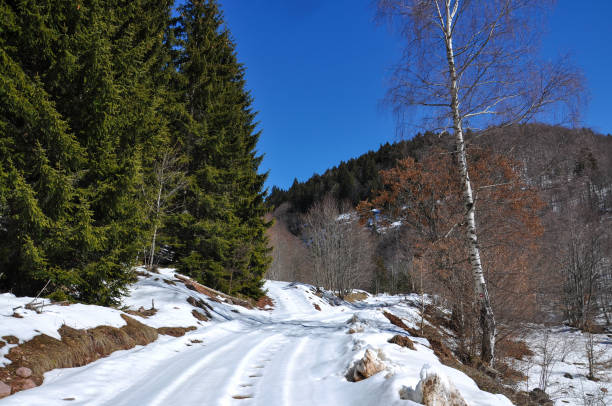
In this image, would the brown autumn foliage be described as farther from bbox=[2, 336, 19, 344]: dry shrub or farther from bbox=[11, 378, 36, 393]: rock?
bbox=[2, 336, 19, 344]: dry shrub

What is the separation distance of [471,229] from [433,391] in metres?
4.78

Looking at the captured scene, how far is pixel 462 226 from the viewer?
39.2 feet

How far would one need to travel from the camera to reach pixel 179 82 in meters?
15.4

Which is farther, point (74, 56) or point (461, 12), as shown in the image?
point (461, 12)

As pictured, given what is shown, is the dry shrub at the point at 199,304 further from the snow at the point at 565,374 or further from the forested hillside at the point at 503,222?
the snow at the point at 565,374

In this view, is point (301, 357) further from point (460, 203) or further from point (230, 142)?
point (230, 142)

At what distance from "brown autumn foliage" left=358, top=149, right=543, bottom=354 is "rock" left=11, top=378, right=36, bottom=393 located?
7.85 metres

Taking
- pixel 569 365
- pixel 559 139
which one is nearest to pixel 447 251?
pixel 559 139

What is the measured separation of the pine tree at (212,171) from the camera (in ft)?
49.9

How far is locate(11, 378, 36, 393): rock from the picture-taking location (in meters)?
3.47

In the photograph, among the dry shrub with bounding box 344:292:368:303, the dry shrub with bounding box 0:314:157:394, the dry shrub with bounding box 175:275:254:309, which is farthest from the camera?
the dry shrub with bounding box 344:292:368:303

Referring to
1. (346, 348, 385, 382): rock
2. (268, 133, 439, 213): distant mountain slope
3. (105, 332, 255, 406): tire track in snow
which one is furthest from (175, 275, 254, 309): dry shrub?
(268, 133, 439, 213): distant mountain slope

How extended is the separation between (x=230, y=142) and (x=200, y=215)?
4597 mm

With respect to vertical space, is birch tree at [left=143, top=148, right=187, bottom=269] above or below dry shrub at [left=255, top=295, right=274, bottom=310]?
above
